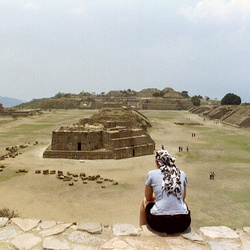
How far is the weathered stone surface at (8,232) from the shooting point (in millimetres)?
4371

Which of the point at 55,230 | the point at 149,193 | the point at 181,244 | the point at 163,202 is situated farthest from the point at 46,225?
the point at 181,244

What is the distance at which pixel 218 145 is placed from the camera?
88.7 ft

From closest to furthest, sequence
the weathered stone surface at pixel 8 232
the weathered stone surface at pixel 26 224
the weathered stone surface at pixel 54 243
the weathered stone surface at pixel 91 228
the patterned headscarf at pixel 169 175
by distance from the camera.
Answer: the weathered stone surface at pixel 54 243
the patterned headscarf at pixel 169 175
the weathered stone surface at pixel 8 232
the weathered stone surface at pixel 91 228
the weathered stone surface at pixel 26 224

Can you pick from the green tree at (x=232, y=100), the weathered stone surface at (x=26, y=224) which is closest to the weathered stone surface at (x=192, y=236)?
the weathered stone surface at (x=26, y=224)

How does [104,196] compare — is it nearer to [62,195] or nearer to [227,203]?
[62,195]

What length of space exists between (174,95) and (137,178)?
103 meters

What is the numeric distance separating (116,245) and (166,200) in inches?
41.6

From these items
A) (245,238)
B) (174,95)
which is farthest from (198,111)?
(245,238)

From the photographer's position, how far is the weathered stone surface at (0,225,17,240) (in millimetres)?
4371

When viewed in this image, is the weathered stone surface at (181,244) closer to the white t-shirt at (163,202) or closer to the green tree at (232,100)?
the white t-shirt at (163,202)

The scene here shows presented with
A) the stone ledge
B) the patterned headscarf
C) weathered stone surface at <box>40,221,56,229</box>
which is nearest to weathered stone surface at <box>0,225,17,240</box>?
the stone ledge

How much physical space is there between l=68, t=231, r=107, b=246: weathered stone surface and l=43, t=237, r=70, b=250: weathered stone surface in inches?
5.8

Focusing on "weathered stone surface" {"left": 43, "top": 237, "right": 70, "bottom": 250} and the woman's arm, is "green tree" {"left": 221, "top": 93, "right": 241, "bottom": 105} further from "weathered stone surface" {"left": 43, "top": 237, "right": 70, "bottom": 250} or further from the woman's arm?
"weathered stone surface" {"left": 43, "top": 237, "right": 70, "bottom": 250}

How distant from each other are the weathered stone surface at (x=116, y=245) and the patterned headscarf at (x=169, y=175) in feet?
3.47
